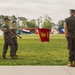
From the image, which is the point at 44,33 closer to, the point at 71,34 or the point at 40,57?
the point at 40,57

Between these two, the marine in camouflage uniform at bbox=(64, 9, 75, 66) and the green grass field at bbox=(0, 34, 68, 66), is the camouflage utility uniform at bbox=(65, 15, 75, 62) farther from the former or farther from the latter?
the green grass field at bbox=(0, 34, 68, 66)

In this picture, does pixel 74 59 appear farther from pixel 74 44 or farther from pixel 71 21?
pixel 71 21

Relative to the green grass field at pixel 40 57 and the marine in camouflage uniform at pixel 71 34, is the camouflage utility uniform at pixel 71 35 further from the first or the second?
the green grass field at pixel 40 57
